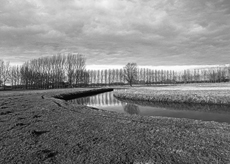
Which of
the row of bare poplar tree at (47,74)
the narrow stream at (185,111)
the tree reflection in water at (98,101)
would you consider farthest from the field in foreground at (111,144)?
the row of bare poplar tree at (47,74)

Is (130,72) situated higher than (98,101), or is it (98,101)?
(130,72)

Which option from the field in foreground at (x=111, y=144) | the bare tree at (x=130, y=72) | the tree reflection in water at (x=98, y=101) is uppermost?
the bare tree at (x=130, y=72)

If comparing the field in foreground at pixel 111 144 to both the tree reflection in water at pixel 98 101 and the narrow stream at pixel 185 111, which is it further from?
the tree reflection in water at pixel 98 101

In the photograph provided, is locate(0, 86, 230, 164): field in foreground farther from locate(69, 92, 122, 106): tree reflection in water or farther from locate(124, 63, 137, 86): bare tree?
locate(124, 63, 137, 86): bare tree

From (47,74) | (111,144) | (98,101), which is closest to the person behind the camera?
(111,144)

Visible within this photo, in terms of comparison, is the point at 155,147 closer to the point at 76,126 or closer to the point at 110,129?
the point at 110,129

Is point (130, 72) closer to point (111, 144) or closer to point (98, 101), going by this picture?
point (98, 101)

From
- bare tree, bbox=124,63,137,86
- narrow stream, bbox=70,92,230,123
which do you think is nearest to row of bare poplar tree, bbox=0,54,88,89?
bare tree, bbox=124,63,137,86

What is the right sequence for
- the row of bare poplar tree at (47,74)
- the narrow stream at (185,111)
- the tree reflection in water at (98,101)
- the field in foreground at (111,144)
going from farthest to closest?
the row of bare poplar tree at (47,74)
the tree reflection in water at (98,101)
the narrow stream at (185,111)
the field in foreground at (111,144)

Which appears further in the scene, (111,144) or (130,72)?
(130,72)

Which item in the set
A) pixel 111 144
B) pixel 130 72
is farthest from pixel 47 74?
pixel 111 144

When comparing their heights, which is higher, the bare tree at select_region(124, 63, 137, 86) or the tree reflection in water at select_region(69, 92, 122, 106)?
the bare tree at select_region(124, 63, 137, 86)

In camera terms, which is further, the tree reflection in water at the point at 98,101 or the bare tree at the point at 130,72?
the bare tree at the point at 130,72

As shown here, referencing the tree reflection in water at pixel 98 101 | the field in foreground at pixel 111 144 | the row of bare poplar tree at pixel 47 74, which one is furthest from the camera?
the row of bare poplar tree at pixel 47 74
